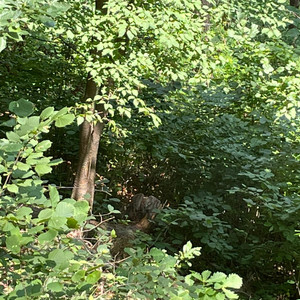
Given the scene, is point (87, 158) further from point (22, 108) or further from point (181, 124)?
point (22, 108)

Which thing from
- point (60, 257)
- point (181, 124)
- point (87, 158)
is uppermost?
point (60, 257)

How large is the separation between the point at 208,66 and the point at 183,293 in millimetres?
2499

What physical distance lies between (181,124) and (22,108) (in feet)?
15.4

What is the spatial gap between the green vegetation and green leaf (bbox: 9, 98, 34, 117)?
1.05 meters

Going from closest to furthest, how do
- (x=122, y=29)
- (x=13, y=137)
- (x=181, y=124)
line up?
(x=13, y=137) < (x=122, y=29) < (x=181, y=124)

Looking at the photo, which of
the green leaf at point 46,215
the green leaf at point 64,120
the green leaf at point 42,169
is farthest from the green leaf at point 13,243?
the green leaf at point 64,120

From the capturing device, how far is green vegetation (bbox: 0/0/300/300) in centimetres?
392

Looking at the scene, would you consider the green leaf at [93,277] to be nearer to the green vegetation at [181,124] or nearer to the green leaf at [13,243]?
the green leaf at [13,243]

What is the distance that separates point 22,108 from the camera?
145 centimetres

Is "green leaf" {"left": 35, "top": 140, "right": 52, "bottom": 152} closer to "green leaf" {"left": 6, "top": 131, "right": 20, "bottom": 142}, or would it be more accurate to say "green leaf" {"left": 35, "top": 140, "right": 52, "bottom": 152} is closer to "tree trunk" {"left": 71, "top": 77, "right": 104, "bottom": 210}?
"green leaf" {"left": 6, "top": 131, "right": 20, "bottom": 142}

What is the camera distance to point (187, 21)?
3.93 meters

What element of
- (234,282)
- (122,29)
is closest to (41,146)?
(234,282)

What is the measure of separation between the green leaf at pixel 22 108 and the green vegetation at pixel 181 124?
1.05 m

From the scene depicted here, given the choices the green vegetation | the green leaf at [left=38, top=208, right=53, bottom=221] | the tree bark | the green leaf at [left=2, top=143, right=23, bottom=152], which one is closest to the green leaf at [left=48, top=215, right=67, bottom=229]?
the green leaf at [left=38, top=208, right=53, bottom=221]
